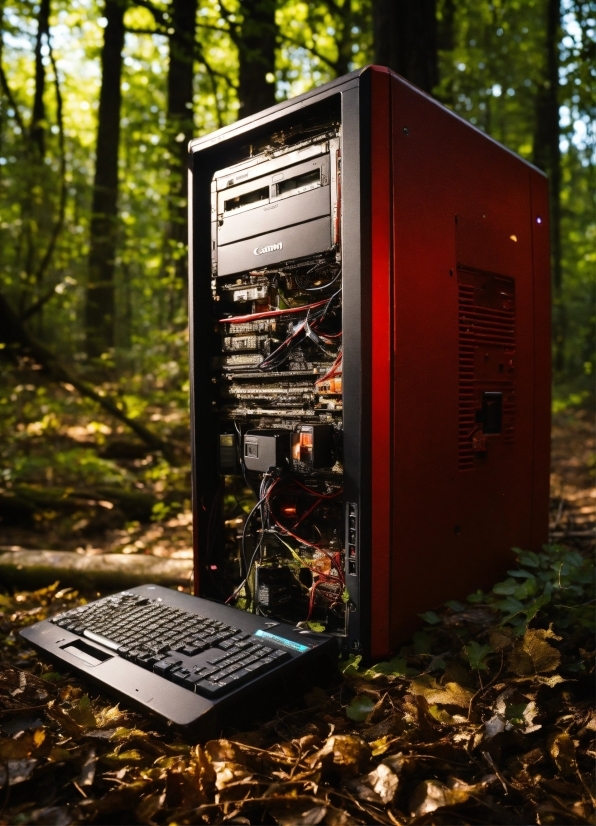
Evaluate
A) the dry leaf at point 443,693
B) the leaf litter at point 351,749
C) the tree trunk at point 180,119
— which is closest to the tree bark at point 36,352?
the tree trunk at point 180,119

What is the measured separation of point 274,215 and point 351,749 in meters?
1.34

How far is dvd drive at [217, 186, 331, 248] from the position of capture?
1527 mm

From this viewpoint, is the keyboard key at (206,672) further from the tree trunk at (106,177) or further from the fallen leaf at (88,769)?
the tree trunk at (106,177)

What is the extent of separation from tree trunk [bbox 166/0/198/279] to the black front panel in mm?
2547

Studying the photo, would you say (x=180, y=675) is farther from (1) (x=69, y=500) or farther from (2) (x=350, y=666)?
(1) (x=69, y=500)

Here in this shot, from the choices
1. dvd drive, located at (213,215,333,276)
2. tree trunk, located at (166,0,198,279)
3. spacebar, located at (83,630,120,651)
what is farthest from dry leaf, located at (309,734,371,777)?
tree trunk, located at (166,0,198,279)

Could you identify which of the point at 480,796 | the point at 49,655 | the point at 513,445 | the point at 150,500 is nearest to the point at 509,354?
the point at 513,445

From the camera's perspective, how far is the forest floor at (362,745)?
37.1 inches

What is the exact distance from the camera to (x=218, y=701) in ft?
3.64

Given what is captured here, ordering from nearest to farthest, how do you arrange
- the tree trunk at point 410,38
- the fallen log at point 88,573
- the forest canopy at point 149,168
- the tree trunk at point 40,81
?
1. the fallen log at point 88,573
2. the tree trunk at point 410,38
3. the forest canopy at point 149,168
4. the tree trunk at point 40,81

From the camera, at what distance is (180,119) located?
462cm

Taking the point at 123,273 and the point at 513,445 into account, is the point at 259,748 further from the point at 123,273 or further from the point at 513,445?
the point at 123,273

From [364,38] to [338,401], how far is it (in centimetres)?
714

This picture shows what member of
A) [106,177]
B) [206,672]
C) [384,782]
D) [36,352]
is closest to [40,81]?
[106,177]
